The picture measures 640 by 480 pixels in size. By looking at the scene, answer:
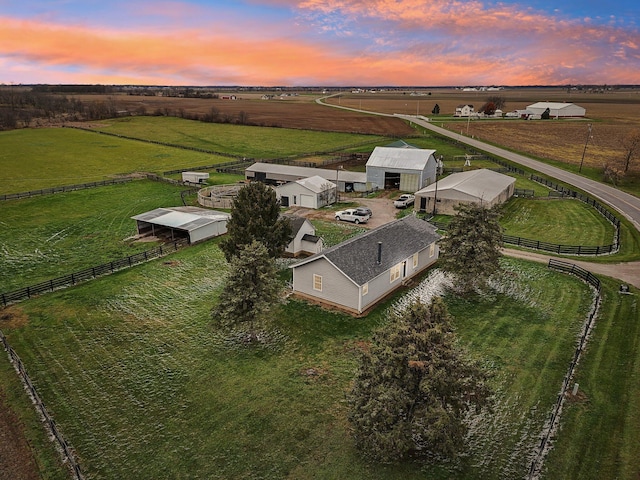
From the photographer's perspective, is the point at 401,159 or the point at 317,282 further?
the point at 401,159

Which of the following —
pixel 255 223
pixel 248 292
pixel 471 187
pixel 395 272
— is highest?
pixel 255 223

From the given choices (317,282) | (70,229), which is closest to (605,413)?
(317,282)

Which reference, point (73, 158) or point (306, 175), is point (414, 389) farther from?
point (73, 158)

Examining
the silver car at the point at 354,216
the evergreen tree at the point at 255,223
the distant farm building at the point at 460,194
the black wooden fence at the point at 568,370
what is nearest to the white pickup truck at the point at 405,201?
the distant farm building at the point at 460,194

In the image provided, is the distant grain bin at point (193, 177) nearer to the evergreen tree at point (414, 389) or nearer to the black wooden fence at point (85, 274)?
the black wooden fence at point (85, 274)

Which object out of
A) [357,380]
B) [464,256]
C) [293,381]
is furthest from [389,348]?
[464,256]

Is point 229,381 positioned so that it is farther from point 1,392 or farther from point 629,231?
point 629,231
